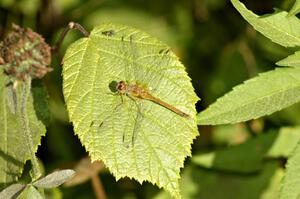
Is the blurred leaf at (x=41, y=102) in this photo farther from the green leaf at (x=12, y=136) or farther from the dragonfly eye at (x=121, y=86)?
the dragonfly eye at (x=121, y=86)

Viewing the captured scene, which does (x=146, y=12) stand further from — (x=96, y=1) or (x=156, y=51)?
(x=156, y=51)

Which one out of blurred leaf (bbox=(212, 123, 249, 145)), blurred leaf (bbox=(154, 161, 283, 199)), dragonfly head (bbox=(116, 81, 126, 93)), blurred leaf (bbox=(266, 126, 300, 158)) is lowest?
blurred leaf (bbox=(154, 161, 283, 199))

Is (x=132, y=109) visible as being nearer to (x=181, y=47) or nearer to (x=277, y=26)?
(x=277, y=26)

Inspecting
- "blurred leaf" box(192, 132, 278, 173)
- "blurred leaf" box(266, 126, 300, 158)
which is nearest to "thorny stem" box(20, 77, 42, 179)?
"blurred leaf" box(192, 132, 278, 173)

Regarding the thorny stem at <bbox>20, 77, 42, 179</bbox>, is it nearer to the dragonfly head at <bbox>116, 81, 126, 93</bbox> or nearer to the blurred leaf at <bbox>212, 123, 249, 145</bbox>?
the dragonfly head at <bbox>116, 81, 126, 93</bbox>

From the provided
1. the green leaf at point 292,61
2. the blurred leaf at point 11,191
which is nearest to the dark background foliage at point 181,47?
the blurred leaf at point 11,191

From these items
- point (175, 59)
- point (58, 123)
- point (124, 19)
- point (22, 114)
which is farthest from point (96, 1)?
point (22, 114)
